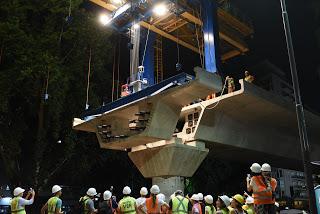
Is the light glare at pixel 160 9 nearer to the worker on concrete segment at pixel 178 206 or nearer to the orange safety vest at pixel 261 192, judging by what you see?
the worker on concrete segment at pixel 178 206

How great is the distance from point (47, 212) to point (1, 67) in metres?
10.8

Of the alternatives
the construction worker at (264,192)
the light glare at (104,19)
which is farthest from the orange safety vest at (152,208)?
the light glare at (104,19)

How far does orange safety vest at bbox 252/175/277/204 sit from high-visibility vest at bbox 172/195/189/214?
228 cm

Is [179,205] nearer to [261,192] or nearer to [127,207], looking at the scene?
[127,207]

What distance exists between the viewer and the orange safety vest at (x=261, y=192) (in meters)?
6.75

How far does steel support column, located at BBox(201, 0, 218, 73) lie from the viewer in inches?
713

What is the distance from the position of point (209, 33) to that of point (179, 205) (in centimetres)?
1244

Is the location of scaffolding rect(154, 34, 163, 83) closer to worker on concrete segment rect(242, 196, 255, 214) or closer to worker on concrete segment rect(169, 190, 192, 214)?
worker on concrete segment rect(169, 190, 192, 214)

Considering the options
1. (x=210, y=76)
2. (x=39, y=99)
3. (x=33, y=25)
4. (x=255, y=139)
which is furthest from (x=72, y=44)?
(x=255, y=139)

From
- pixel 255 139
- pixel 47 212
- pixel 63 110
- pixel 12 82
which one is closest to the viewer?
pixel 47 212

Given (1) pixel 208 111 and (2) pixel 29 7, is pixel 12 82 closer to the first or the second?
(2) pixel 29 7

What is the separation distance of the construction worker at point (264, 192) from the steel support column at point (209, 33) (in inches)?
450

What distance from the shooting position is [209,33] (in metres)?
18.9

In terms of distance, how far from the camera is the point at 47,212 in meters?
8.88
